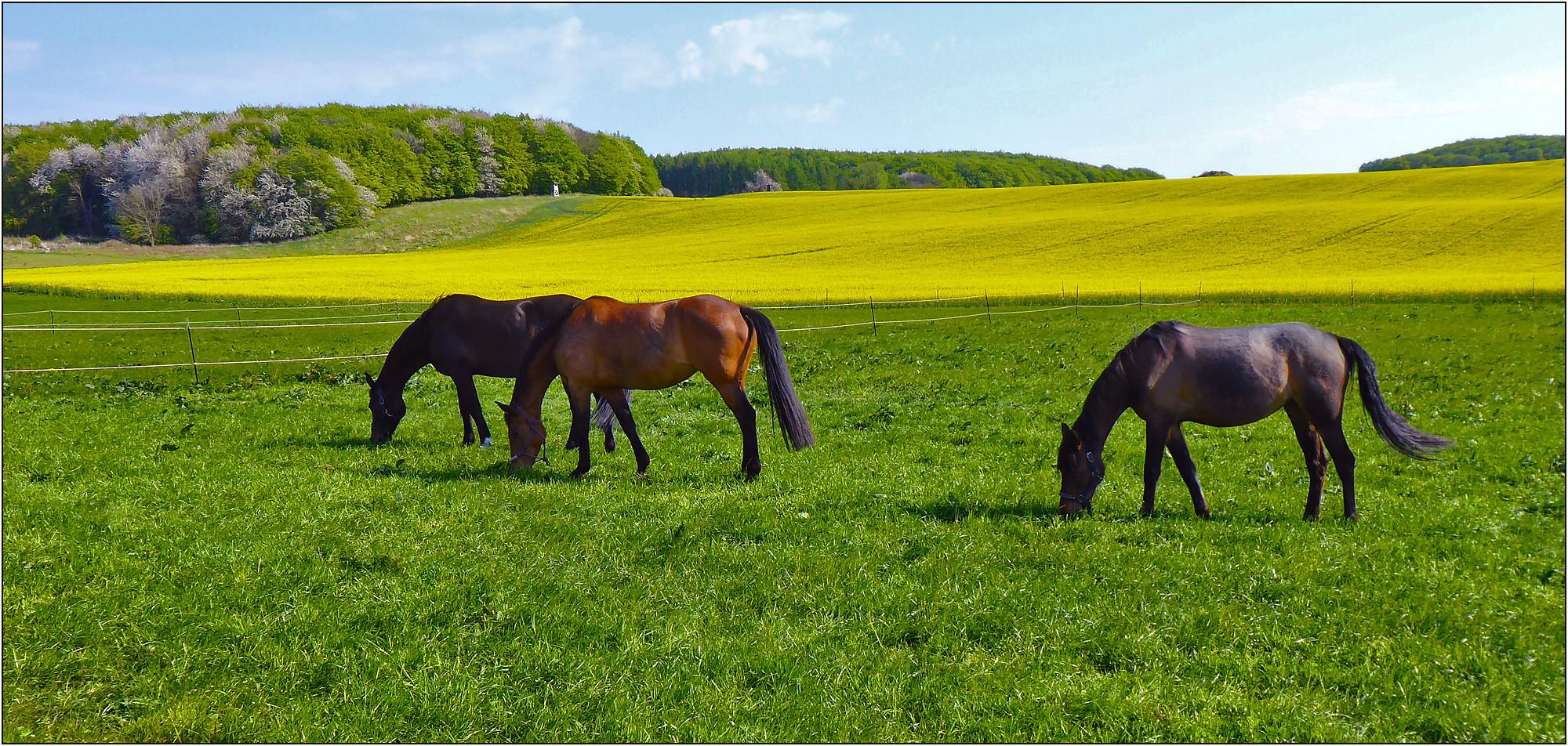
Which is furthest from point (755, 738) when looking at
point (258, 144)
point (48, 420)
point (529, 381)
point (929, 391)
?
point (258, 144)

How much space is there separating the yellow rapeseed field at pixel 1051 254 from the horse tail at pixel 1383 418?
22938mm

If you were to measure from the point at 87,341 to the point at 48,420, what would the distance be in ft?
43.0

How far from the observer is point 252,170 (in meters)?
67.8

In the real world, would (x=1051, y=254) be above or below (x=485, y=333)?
above

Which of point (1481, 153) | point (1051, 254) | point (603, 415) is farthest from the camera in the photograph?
point (1481, 153)

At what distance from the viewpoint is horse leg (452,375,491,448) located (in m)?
10.7

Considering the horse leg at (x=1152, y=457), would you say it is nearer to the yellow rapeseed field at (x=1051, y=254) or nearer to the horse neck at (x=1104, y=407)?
the horse neck at (x=1104, y=407)

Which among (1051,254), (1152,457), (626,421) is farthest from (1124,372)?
(1051,254)

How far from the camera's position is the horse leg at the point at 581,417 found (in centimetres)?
900

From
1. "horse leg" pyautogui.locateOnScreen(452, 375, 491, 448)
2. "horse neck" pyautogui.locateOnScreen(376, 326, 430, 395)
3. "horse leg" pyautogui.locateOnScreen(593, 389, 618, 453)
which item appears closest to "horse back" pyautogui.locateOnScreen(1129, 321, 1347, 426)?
"horse leg" pyautogui.locateOnScreen(593, 389, 618, 453)

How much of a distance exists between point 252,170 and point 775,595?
77.8 m

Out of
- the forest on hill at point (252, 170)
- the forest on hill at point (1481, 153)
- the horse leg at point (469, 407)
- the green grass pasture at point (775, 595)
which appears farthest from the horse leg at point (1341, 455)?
the forest on hill at point (1481, 153)

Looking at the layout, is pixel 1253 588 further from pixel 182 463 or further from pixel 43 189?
pixel 43 189

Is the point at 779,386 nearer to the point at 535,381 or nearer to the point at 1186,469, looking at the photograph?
the point at 535,381
